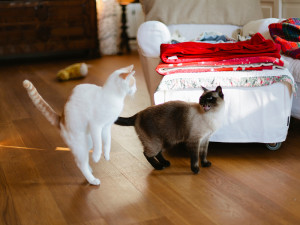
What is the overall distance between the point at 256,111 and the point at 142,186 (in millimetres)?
708

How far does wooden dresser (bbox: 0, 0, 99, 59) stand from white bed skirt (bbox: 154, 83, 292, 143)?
11.2ft

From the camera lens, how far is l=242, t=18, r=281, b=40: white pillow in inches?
104

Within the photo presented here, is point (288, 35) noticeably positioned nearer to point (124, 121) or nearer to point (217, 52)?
point (217, 52)

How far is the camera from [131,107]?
3.01 meters

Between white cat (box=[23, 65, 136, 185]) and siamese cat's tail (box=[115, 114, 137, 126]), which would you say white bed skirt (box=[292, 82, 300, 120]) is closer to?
siamese cat's tail (box=[115, 114, 137, 126])

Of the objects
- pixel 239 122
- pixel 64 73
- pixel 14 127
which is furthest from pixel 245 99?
pixel 64 73

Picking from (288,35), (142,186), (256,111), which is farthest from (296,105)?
(142,186)

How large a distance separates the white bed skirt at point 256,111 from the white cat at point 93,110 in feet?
1.89

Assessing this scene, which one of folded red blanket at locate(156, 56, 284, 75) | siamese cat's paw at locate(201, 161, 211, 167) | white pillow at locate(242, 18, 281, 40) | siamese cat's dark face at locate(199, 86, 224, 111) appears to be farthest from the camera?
white pillow at locate(242, 18, 281, 40)

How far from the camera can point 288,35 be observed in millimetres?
2400

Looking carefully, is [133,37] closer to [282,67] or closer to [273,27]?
[273,27]

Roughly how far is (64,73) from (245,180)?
8.68 ft

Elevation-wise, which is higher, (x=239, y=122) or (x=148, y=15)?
(x=148, y=15)

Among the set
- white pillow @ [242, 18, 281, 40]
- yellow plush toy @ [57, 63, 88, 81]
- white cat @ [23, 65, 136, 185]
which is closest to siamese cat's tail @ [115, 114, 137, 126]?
white cat @ [23, 65, 136, 185]
